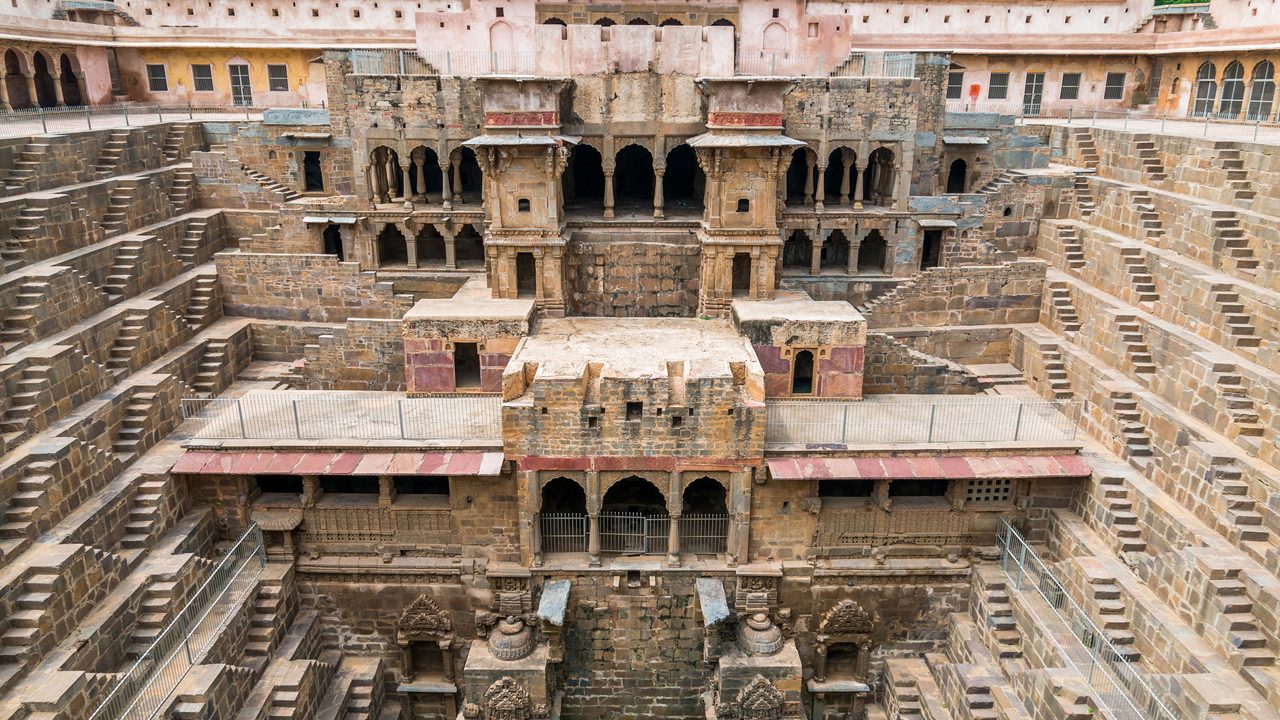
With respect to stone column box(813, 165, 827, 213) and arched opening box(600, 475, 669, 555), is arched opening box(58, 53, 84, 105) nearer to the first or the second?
arched opening box(600, 475, 669, 555)

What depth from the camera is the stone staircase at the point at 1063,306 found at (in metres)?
27.1

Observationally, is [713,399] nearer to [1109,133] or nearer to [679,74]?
[679,74]

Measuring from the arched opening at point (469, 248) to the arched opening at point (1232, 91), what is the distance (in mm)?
33492

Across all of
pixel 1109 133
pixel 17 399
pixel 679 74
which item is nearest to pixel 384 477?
pixel 17 399

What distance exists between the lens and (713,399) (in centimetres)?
2106

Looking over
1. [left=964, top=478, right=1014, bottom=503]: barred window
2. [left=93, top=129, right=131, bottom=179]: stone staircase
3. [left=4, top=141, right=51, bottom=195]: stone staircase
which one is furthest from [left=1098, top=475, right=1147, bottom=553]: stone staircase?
[left=93, top=129, right=131, bottom=179]: stone staircase

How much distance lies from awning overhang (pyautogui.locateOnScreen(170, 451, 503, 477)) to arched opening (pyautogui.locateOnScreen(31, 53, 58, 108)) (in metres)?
27.2

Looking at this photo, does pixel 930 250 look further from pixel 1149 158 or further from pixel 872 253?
pixel 1149 158

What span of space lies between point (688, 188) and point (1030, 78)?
19.9 m

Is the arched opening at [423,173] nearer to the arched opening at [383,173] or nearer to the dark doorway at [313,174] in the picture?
the arched opening at [383,173]

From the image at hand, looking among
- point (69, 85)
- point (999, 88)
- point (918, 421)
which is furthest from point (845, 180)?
point (69, 85)

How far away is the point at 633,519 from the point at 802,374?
6.84 meters

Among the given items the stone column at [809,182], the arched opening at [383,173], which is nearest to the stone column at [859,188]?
the stone column at [809,182]

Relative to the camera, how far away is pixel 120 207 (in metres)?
27.7
